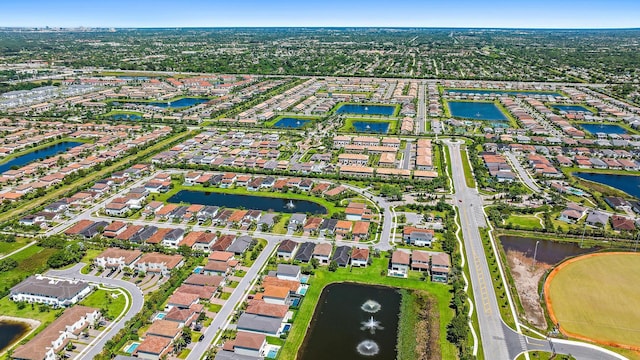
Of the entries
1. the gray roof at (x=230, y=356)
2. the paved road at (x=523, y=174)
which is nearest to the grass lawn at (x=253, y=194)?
the gray roof at (x=230, y=356)

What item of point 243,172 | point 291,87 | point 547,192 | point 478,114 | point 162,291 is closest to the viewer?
point 162,291

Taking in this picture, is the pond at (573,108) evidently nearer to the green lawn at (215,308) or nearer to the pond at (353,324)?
the pond at (353,324)

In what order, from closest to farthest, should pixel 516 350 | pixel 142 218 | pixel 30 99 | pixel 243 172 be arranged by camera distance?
pixel 516 350 < pixel 142 218 < pixel 243 172 < pixel 30 99

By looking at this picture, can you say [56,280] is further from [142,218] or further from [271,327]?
[271,327]

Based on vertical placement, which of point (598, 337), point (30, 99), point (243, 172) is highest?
point (30, 99)

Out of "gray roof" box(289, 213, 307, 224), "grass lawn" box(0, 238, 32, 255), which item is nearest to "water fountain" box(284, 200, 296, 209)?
"gray roof" box(289, 213, 307, 224)

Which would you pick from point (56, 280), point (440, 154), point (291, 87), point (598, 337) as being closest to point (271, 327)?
point (56, 280)
